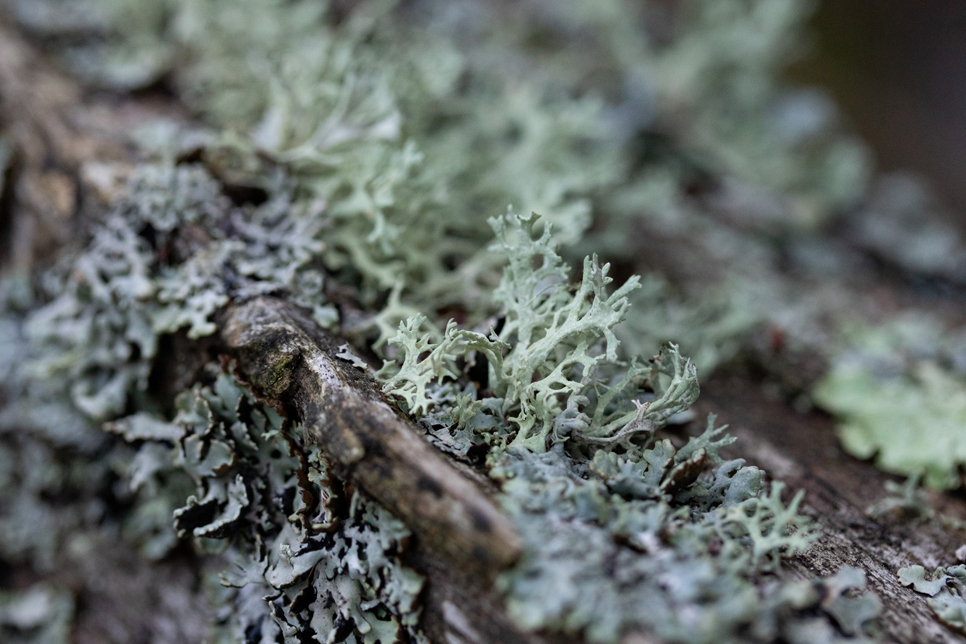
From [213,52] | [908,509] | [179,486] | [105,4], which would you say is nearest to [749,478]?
[908,509]

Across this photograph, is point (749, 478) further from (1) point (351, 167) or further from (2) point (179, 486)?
(2) point (179, 486)

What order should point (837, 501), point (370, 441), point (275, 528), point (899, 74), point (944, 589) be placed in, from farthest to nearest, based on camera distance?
point (899, 74) → point (837, 501) → point (275, 528) → point (944, 589) → point (370, 441)

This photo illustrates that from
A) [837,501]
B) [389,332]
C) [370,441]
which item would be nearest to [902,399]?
[837,501]

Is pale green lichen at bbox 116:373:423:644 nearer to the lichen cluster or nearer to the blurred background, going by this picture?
the lichen cluster

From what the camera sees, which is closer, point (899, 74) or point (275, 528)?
point (275, 528)

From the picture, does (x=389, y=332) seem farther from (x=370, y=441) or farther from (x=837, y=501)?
(x=837, y=501)

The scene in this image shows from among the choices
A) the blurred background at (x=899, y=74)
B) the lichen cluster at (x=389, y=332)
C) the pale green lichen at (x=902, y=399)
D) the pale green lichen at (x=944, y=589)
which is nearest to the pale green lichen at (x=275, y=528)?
the lichen cluster at (x=389, y=332)

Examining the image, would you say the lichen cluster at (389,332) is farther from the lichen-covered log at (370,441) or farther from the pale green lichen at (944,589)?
the pale green lichen at (944,589)

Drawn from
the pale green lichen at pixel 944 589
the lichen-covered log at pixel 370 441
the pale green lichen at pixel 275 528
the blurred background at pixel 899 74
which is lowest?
the pale green lichen at pixel 275 528
